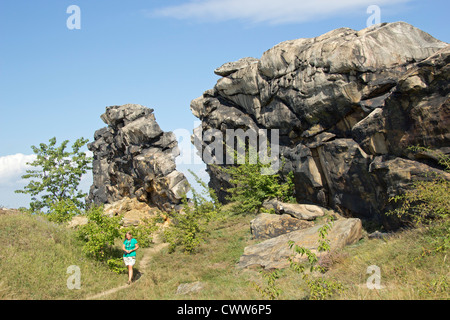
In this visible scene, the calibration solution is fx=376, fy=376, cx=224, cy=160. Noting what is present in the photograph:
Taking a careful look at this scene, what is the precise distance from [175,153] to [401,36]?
22768 mm

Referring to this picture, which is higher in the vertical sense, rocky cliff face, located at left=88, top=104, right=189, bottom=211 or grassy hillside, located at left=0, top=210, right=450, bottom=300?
rocky cliff face, located at left=88, top=104, right=189, bottom=211

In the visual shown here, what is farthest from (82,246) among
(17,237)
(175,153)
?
(175,153)

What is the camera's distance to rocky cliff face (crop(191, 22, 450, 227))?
45.7 ft

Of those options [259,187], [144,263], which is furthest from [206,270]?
[259,187]

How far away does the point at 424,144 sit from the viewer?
13.9 metres

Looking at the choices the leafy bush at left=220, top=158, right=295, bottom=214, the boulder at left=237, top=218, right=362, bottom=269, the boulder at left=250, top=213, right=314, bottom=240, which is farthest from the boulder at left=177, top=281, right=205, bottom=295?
the leafy bush at left=220, top=158, right=295, bottom=214

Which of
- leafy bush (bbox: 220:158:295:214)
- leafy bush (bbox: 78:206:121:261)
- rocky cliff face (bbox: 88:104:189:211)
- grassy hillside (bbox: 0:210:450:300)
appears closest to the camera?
grassy hillside (bbox: 0:210:450:300)

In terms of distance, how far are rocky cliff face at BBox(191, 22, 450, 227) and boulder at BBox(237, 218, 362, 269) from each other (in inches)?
74.6

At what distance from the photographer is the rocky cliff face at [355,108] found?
13.9m

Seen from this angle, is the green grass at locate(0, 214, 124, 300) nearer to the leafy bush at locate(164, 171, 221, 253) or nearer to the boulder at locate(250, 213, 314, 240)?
the leafy bush at locate(164, 171, 221, 253)
